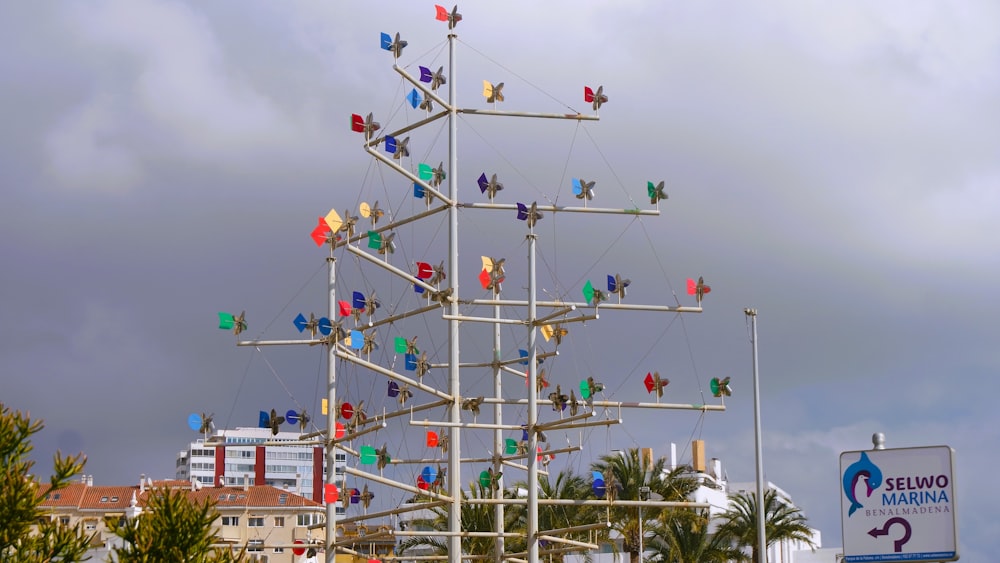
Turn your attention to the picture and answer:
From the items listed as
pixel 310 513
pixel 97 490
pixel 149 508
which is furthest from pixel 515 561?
pixel 97 490

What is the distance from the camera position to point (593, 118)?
40.4 meters

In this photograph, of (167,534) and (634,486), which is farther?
(634,486)

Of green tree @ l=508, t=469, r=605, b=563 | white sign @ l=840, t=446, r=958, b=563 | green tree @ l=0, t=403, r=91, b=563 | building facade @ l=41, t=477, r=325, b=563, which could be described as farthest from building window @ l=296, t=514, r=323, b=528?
white sign @ l=840, t=446, r=958, b=563

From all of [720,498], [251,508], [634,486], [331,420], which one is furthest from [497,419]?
[251,508]

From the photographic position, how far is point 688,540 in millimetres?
60156

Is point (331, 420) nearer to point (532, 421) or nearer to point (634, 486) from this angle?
point (532, 421)

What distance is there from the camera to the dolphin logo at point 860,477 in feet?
48.1

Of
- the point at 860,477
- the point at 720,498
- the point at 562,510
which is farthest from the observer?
the point at 720,498

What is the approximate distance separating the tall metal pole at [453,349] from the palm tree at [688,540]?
21.9m

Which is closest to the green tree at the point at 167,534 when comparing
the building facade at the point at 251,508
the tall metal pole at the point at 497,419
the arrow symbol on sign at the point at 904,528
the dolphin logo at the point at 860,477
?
the dolphin logo at the point at 860,477

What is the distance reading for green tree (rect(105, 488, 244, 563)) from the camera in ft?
60.0

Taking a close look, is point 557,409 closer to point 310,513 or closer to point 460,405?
point 460,405

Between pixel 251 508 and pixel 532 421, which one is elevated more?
pixel 532 421

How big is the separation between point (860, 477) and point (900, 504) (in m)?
0.46
